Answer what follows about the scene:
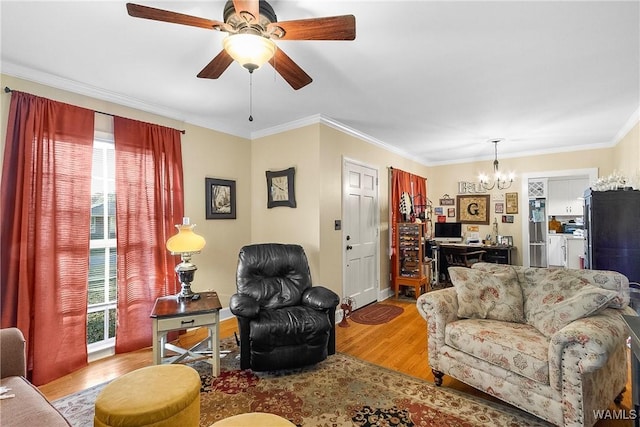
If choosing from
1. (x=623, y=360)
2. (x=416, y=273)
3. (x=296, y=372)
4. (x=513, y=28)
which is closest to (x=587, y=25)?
(x=513, y=28)

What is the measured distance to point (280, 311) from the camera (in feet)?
8.83

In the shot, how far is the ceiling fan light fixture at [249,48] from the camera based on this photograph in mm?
1479

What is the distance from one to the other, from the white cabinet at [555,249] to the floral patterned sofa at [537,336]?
18.2 ft

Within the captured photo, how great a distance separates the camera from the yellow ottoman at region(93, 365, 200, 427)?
1397 millimetres

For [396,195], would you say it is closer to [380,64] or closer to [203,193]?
[380,64]

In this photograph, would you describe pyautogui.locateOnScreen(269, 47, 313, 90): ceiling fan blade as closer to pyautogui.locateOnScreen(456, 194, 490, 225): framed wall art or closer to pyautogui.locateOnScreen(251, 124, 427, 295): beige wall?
pyautogui.locateOnScreen(251, 124, 427, 295): beige wall

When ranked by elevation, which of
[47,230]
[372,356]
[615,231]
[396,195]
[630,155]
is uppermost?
[630,155]

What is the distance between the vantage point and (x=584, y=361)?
1.66 meters

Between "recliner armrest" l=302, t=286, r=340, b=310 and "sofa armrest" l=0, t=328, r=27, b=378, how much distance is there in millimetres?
1939

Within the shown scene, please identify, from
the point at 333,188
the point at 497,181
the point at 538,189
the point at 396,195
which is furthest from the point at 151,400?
the point at 538,189

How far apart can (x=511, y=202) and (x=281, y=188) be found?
4567 mm

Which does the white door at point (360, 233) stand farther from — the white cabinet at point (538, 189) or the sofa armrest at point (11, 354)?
the white cabinet at point (538, 189)

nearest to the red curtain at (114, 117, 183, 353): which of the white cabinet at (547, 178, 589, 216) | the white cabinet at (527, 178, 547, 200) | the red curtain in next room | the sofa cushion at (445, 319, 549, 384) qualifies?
the sofa cushion at (445, 319, 549, 384)

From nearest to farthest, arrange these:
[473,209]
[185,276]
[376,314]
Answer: [185,276] < [376,314] < [473,209]
